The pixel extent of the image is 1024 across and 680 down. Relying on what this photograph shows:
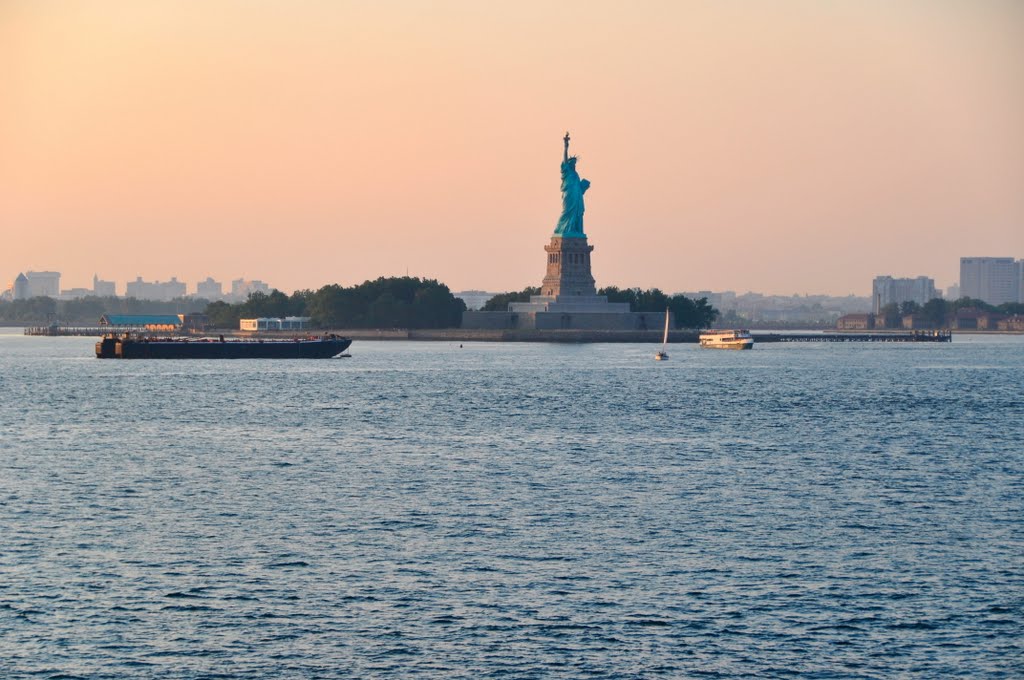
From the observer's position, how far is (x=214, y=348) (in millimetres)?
161625

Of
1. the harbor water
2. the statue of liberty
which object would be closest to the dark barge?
the statue of liberty

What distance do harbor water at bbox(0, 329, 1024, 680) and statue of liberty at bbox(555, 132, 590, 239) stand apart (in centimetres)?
12272

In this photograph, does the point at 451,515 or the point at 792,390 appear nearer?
the point at 451,515

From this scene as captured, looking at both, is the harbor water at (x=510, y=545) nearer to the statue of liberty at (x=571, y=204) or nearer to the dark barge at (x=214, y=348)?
the dark barge at (x=214, y=348)

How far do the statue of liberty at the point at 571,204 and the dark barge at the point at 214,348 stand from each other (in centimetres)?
4491

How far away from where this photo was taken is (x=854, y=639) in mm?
27516

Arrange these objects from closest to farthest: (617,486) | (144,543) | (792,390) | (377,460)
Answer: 1. (144,543)
2. (617,486)
3. (377,460)
4. (792,390)

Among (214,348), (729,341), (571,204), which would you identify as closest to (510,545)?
(214,348)

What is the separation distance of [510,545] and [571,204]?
164m

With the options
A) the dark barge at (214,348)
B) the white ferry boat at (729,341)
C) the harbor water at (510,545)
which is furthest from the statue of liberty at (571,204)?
the harbor water at (510,545)

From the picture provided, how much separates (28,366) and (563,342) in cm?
7704

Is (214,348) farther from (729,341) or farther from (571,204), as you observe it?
(729,341)

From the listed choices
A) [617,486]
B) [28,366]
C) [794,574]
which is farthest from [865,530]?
[28,366]

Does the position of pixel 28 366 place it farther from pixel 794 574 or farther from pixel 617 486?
pixel 794 574
